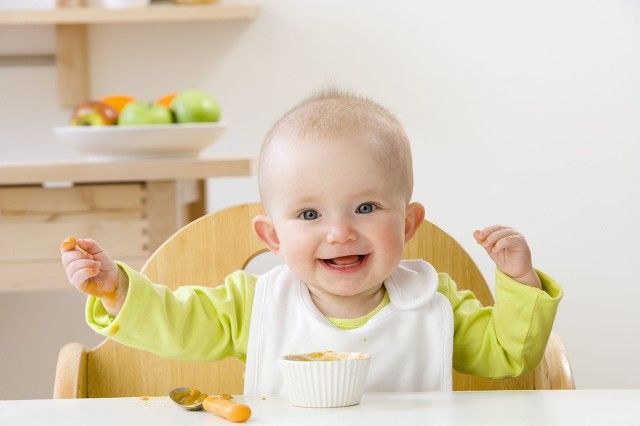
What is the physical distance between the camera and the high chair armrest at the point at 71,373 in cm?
109

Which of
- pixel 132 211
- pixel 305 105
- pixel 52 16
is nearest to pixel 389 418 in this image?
pixel 305 105

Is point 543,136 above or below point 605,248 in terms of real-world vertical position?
above

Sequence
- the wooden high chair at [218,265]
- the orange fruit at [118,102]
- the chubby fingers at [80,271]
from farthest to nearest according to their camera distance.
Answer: the orange fruit at [118,102]
the wooden high chair at [218,265]
the chubby fingers at [80,271]

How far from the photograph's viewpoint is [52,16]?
251 centimetres

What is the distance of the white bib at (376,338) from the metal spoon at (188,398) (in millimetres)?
205

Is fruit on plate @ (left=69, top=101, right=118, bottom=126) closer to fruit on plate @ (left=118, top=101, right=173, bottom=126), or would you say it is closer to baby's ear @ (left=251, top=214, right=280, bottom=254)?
fruit on plate @ (left=118, top=101, right=173, bottom=126)

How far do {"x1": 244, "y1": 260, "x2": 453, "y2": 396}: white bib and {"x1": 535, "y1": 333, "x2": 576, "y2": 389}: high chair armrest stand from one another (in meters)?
0.12

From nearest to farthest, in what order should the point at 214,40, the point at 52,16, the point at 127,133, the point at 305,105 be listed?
the point at 305,105 < the point at 127,133 < the point at 52,16 < the point at 214,40

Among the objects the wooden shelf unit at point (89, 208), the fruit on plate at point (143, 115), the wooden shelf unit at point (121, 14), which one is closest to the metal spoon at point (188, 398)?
the wooden shelf unit at point (89, 208)

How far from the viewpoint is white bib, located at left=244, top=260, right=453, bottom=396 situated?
1044 mm

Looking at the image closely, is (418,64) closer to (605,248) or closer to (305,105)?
(605,248)

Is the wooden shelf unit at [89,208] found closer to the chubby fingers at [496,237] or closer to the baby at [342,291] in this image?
the baby at [342,291]

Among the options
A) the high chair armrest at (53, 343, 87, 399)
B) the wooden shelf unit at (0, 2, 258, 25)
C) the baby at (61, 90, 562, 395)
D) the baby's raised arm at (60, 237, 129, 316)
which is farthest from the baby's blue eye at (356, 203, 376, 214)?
the wooden shelf unit at (0, 2, 258, 25)

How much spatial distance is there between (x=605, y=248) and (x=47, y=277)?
57.0 inches
